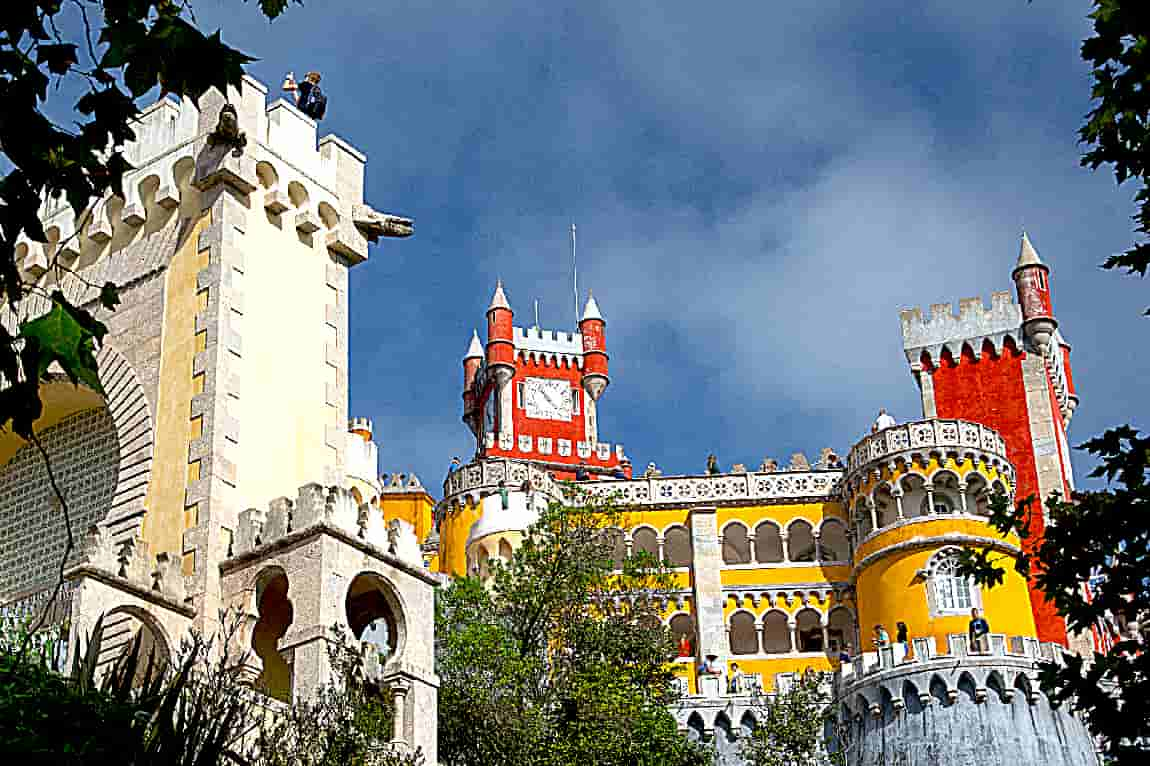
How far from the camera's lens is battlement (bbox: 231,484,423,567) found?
2048 centimetres

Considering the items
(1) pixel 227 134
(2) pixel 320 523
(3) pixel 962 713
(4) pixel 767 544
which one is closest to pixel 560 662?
(2) pixel 320 523

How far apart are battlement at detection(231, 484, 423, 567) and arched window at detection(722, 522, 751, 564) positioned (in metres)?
32.4

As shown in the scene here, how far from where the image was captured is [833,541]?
5259cm

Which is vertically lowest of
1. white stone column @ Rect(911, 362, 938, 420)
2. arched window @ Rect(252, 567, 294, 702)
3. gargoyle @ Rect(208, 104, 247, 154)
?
arched window @ Rect(252, 567, 294, 702)

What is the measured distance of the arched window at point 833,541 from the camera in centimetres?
5216

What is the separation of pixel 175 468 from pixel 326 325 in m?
3.88

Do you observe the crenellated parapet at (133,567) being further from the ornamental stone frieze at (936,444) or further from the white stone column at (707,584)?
the ornamental stone frieze at (936,444)

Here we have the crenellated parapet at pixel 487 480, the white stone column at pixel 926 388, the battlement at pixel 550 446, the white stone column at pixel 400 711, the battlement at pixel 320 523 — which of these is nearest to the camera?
the white stone column at pixel 400 711

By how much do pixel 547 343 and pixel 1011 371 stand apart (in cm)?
3013

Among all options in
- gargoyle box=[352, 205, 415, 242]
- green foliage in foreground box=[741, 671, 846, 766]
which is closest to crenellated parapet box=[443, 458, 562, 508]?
green foliage in foreground box=[741, 671, 846, 766]

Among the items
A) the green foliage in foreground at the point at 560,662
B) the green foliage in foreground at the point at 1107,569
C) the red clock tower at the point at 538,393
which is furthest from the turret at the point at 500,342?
the green foliage in foreground at the point at 1107,569

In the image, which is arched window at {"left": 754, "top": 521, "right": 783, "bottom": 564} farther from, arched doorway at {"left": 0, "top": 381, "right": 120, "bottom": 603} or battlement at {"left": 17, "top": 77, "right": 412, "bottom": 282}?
arched doorway at {"left": 0, "top": 381, "right": 120, "bottom": 603}

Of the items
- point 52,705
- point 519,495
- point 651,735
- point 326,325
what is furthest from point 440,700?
point 519,495

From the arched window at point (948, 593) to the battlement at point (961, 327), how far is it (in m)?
11.5
